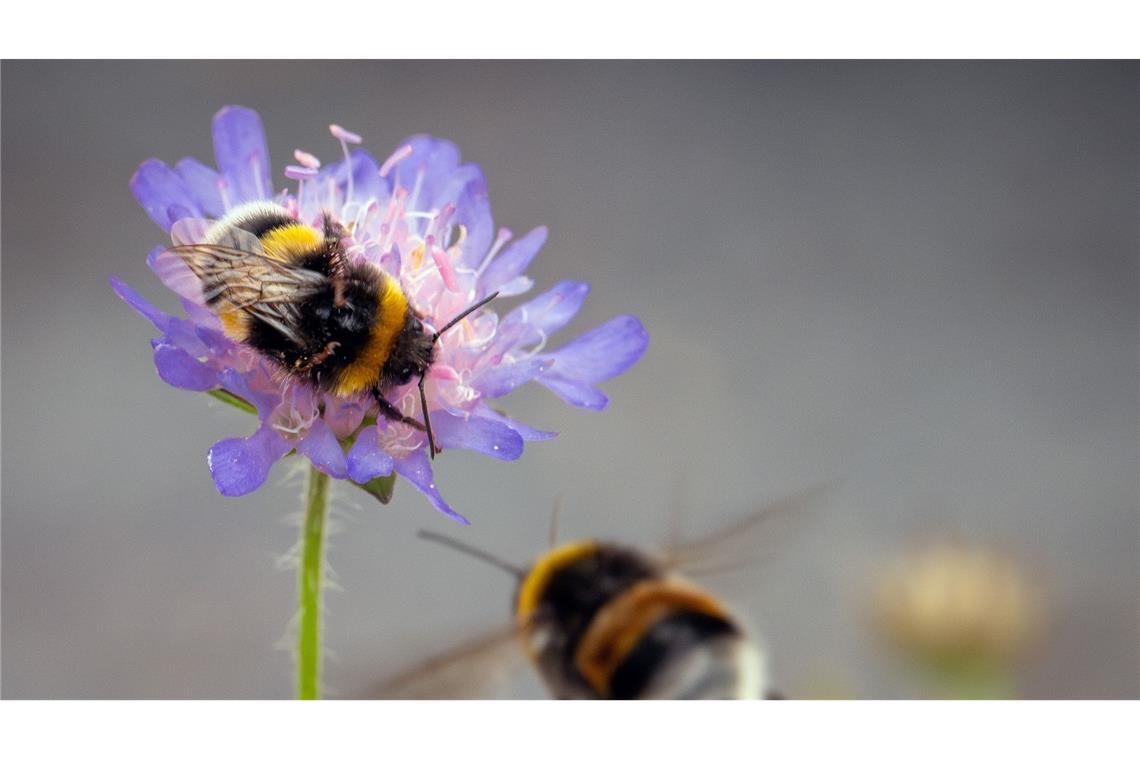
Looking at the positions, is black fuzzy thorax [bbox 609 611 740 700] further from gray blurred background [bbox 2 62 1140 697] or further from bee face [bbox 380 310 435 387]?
gray blurred background [bbox 2 62 1140 697]

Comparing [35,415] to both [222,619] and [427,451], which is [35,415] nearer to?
[222,619]

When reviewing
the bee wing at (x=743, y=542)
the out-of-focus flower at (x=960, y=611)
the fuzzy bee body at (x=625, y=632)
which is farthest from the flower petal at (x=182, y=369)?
the out-of-focus flower at (x=960, y=611)

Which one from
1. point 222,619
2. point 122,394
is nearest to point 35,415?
point 122,394

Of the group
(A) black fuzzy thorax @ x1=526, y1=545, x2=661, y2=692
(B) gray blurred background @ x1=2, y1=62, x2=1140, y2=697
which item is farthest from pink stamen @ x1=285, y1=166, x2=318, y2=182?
(B) gray blurred background @ x1=2, y1=62, x2=1140, y2=697

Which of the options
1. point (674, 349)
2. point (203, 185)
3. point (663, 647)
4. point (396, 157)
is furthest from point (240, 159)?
point (674, 349)

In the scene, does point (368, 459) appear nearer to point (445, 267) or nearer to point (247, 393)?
point (247, 393)

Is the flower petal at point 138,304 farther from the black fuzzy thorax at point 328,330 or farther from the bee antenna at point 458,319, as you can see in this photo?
the bee antenna at point 458,319

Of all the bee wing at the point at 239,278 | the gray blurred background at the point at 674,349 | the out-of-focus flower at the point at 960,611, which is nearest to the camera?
the bee wing at the point at 239,278
